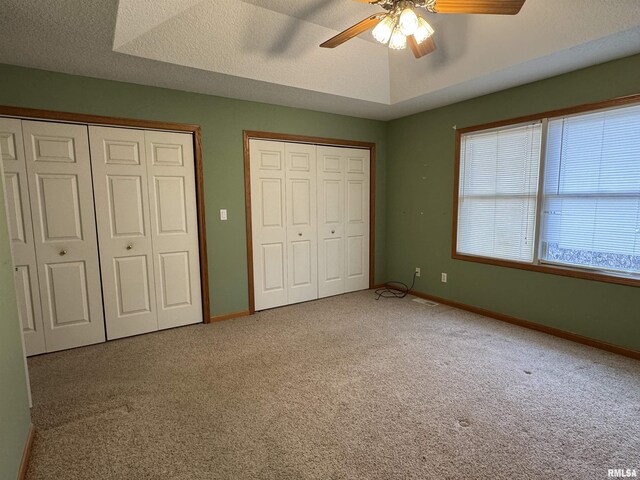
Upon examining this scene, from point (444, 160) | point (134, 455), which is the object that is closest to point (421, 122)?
point (444, 160)

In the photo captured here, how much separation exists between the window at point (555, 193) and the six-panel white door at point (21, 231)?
4.36 m

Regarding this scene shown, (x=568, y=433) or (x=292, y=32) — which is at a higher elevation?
(x=292, y=32)

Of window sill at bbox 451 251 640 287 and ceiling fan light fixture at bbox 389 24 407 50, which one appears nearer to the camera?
ceiling fan light fixture at bbox 389 24 407 50

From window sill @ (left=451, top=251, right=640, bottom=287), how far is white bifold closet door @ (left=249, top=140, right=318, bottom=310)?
199 centimetres

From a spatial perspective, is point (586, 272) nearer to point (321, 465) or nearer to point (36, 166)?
point (321, 465)

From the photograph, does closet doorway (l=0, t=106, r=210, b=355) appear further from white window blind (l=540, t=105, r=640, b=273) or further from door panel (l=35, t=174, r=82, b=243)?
white window blind (l=540, t=105, r=640, b=273)

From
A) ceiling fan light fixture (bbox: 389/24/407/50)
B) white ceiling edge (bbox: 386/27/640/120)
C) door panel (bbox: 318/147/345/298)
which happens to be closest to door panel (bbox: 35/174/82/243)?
door panel (bbox: 318/147/345/298)

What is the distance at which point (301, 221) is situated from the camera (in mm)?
4215

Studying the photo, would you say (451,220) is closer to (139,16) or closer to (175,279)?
(175,279)

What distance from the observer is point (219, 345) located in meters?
3.05

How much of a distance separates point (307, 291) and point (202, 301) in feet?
4.51

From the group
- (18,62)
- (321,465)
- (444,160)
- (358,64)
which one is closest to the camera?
(321,465)

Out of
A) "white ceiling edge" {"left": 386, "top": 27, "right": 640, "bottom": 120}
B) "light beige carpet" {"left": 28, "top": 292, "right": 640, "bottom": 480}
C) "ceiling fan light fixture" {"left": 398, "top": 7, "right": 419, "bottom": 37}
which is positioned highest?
"white ceiling edge" {"left": 386, "top": 27, "right": 640, "bottom": 120}

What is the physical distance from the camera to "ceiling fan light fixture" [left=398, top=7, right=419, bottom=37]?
5.89ft
